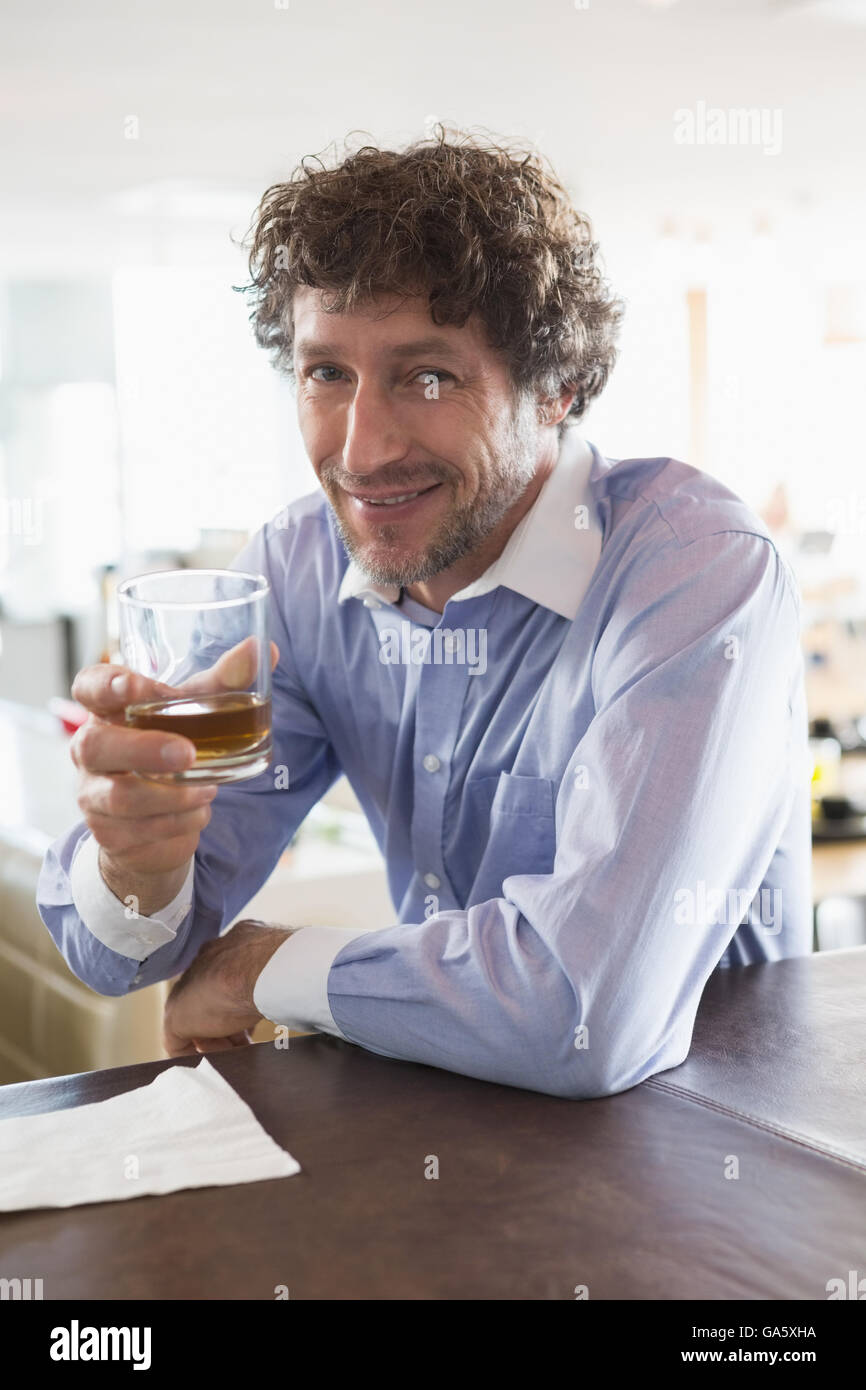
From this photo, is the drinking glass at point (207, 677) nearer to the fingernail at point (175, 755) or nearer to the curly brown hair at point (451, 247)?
the fingernail at point (175, 755)

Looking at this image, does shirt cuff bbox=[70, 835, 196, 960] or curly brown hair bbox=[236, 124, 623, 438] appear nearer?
shirt cuff bbox=[70, 835, 196, 960]

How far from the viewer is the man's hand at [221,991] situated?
117 centimetres

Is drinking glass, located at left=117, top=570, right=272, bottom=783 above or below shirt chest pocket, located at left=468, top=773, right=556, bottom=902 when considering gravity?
above

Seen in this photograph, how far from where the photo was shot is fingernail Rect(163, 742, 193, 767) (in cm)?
93

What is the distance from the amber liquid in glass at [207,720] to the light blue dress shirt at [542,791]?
8.5 inches


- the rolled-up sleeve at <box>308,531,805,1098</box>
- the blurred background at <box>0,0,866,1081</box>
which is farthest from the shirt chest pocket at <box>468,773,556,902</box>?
the blurred background at <box>0,0,866,1081</box>

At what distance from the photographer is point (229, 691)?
941mm

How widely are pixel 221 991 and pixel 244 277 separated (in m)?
2.74

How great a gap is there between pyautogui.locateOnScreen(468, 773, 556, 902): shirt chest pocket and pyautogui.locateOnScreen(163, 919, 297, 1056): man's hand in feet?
0.80

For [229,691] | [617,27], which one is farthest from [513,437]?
[617,27]

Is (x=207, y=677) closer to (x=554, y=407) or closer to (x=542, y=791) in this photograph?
(x=542, y=791)

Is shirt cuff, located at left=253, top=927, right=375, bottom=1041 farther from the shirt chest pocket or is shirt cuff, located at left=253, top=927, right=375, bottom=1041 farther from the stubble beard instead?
the stubble beard

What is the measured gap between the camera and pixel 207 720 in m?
0.94

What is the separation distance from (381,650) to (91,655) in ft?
16.9
